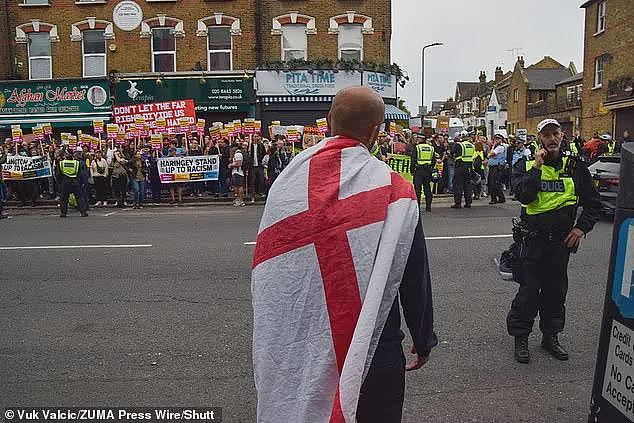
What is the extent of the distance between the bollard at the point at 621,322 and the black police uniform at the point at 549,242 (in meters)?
2.19

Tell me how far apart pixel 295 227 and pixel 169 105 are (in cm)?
1770

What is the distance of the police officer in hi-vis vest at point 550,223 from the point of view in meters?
4.71

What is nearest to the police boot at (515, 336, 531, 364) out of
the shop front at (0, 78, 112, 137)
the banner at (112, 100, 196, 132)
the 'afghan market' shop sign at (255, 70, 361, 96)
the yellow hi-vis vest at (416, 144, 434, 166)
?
the yellow hi-vis vest at (416, 144, 434, 166)

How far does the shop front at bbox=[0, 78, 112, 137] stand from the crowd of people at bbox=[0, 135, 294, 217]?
5026 mm

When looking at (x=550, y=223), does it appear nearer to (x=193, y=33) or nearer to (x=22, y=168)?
(x=22, y=168)

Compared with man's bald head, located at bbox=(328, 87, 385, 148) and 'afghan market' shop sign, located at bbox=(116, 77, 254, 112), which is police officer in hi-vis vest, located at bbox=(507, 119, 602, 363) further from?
'afghan market' shop sign, located at bbox=(116, 77, 254, 112)

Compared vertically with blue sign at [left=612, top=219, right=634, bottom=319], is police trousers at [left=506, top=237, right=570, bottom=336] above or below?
below

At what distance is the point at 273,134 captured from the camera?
19984 mm

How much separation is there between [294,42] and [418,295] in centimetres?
2189

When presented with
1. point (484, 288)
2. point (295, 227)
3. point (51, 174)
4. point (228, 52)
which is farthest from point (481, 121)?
point (295, 227)

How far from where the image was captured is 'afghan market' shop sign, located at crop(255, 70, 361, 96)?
22766 millimetres


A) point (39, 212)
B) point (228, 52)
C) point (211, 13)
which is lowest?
point (39, 212)

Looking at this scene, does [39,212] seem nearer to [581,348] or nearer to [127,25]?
[127,25]

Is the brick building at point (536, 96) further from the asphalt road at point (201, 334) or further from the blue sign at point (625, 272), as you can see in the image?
the blue sign at point (625, 272)
